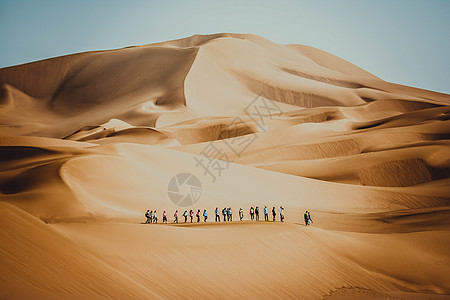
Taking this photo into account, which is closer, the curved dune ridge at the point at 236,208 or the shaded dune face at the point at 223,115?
the curved dune ridge at the point at 236,208

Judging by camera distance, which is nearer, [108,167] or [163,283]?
[163,283]

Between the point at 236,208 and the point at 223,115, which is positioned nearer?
the point at 236,208

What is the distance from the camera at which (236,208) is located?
71.4 feet

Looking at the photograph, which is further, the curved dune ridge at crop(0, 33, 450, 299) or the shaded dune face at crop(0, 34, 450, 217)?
the shaded dune face at crop(0, 34, 450, 217)

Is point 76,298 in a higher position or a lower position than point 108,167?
lower

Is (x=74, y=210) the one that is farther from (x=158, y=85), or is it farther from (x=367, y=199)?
(x=158, y=85)

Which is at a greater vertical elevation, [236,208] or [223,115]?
[223,115]

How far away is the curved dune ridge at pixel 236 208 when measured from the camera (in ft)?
23.5

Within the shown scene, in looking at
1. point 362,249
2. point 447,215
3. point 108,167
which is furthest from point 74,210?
point 447,215

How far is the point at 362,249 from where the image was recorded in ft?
39.3

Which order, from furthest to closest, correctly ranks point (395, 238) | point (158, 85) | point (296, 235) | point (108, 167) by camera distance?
point (158, 85) < point (108, 167) < point (395, 238) < point (296, 235)

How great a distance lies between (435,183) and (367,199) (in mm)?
5796

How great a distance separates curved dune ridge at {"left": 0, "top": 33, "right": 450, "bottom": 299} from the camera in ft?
23.5

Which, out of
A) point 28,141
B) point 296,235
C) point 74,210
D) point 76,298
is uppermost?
point 28,141
